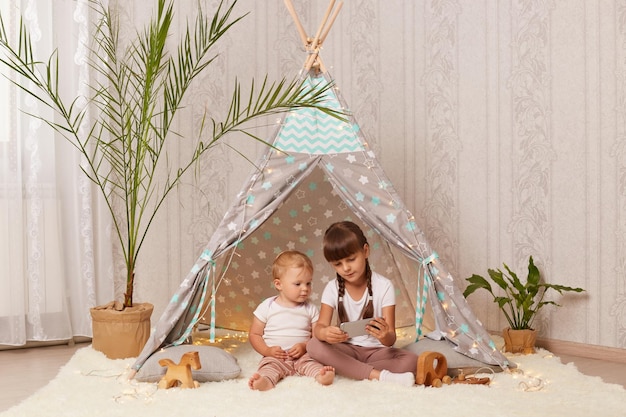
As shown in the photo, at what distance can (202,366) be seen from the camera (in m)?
Answer: 2.83

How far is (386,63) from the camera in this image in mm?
4219

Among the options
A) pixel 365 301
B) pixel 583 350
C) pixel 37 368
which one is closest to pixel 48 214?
pixel 37 368

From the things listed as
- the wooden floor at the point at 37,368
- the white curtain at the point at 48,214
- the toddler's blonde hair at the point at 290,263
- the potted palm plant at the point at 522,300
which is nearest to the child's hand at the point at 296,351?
the toddler's blonde hair at the point at 290,263

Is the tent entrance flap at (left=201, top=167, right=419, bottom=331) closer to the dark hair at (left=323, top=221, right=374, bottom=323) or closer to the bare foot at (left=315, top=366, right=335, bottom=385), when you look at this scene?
the dark hair at (left=323, top=221, right=374, bottom=323)

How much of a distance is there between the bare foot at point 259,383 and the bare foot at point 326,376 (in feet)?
0.59

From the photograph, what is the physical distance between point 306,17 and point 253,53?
1.41 ft

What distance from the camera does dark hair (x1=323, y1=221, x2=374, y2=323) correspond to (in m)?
2.92

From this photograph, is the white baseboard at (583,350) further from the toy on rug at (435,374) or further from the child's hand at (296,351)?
the child's hand at (296,351)

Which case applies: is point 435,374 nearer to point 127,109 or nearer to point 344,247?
point 344,247

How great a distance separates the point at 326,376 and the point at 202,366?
1.60 feet

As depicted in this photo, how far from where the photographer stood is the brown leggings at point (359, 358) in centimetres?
281

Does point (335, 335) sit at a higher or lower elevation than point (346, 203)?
lower

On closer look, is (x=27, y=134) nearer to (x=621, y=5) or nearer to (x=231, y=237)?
(x=231, y=237)

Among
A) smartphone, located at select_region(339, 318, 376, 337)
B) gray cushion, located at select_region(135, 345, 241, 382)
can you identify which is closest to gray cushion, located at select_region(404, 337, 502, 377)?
smartphone, located at select_region(339, 318, 376, 337)
